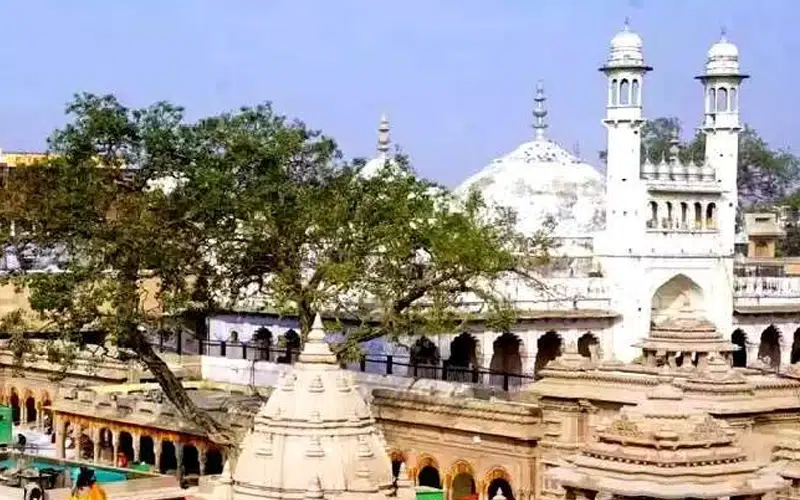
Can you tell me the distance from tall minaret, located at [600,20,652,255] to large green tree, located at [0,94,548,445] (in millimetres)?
14806

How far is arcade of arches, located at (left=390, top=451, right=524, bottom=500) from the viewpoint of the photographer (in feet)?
82.1

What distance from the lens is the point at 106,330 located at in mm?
25609

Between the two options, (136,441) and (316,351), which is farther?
(136,441)

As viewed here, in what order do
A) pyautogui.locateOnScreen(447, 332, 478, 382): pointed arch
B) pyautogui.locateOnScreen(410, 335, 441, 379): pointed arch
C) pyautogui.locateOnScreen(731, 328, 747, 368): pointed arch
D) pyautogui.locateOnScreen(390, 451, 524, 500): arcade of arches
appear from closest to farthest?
pyautogui.locateOnScreen(390, 451, 524, 500): arcade of arches < pyautogui.locateOnScreen(410, 335, 441, 379): pointed arch < pyautogui.locateOnScreen(447, 332, 478, 382): pointed arch < pyautogui.locateOnScreen(731, 328, 747, 368): pointed arch

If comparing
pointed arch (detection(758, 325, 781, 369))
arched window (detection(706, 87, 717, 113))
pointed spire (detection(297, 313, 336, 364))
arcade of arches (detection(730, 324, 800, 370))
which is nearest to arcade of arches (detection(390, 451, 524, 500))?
pointed spire (detection(297, 313, 336, 364))

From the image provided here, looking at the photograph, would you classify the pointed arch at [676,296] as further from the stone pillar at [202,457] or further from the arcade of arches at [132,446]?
the stone pillar at [202,457]

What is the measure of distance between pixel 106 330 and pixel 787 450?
34.4ft

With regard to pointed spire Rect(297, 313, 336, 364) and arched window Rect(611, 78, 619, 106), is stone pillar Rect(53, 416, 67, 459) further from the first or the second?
arched window Rect(611, 78, 619, 106)

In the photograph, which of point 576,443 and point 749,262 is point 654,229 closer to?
point 749,262

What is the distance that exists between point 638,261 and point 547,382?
58.0 ft

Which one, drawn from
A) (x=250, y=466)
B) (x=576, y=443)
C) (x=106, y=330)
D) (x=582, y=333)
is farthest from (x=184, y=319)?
(x=582, y=333)

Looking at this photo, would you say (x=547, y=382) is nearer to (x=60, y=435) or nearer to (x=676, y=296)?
(x=60, y=435)

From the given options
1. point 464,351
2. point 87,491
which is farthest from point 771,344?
point 87,491

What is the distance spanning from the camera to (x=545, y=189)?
46.2 metres
